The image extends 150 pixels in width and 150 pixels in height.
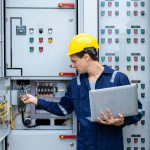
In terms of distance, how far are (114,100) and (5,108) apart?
1155 mm

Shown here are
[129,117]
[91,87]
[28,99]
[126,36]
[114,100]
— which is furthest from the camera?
[126,36]

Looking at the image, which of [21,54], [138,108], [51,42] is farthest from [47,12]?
[138,108]

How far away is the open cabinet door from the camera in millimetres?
3008

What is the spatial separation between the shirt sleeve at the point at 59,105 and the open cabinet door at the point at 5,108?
0.37 meters

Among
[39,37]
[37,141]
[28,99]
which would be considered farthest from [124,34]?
[37,141]

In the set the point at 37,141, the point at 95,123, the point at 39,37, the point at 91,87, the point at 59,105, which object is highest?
the point at 39,37

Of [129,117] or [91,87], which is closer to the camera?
[129,117]

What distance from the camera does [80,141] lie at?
2.73m

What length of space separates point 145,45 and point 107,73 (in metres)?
0.59

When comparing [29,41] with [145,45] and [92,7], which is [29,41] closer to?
[92,7]

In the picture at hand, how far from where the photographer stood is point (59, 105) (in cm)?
289

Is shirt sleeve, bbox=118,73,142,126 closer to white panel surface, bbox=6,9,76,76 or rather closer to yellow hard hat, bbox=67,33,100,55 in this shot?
yellow hard hat, bbox=67,33,100,55

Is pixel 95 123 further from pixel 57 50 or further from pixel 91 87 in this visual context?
pixel 57 50

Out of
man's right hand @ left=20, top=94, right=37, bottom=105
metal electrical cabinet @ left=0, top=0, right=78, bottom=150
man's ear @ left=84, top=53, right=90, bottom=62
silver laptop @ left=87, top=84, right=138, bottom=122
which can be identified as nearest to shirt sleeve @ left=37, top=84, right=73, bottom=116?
man's right hand @ left=20, top=94, right=37, bottom=105
